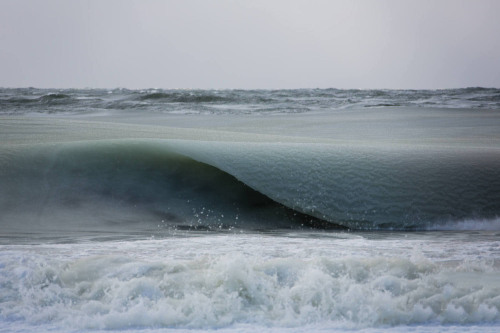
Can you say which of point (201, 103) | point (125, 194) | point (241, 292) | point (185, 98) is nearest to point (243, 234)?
point (125, 194)

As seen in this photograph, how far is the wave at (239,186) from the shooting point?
2996 mm

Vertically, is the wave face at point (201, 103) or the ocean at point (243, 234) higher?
the wave face at point (201, 103)

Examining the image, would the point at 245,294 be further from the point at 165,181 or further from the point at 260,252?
the point at 165,181

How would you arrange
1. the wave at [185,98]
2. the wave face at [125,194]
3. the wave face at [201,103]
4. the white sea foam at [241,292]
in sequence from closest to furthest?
1. the white sea foam at [241,292]
2. the wave face at [125,194]
3. the wave face at [201,103]
4. the wave at [185,98]

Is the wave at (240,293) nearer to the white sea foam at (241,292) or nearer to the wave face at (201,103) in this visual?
the white sea foam at (241,292)

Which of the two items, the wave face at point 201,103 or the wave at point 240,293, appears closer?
the wave at point 240,293

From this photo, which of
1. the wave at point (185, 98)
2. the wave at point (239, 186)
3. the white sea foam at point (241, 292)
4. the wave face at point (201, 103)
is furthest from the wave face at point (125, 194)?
the wave at point (185, 98)

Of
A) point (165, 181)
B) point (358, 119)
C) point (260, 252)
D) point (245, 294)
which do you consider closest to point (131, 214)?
point (165, 181)

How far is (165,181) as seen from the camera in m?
3.30

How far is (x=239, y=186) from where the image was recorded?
327 centimetres

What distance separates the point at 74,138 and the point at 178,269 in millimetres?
2412

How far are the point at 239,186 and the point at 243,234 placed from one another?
0.57 metres

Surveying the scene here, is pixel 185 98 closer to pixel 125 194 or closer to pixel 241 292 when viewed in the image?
pixel 125 194

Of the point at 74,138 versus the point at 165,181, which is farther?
the point at 74,138
